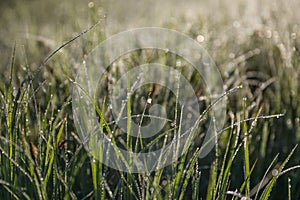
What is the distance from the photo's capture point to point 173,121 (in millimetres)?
1149

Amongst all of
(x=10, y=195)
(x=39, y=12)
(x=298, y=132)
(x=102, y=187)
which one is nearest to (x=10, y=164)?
(x=10, y=195)

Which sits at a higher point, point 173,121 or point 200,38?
point 200,38

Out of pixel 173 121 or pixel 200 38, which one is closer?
pixel 173 121

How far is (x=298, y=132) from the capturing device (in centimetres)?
124

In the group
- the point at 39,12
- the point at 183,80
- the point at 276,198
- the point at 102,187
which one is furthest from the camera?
the point at 39,12

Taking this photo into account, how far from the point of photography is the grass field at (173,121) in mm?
873

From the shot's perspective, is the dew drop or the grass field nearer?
the grass field

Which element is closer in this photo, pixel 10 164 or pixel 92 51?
pixel 10 164

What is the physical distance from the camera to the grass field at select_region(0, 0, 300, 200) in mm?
873

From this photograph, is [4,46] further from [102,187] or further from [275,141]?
[102,187]

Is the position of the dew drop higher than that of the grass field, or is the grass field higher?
the dew drop

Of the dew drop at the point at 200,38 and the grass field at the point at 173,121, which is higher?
the dew drop at the point at 200,38

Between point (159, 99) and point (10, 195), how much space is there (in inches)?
22.7

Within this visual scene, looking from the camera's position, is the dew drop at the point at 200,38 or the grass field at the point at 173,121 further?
the dew drop at the point at 200,38
